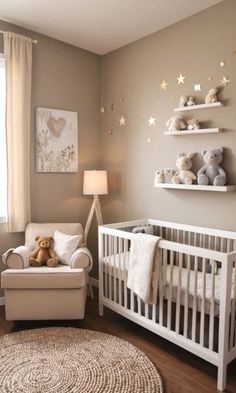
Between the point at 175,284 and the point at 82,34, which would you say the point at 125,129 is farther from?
the point at 175,284

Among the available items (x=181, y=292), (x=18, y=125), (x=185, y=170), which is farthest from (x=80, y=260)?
(x=18, y=125)

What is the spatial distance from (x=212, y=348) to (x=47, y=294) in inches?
52.6

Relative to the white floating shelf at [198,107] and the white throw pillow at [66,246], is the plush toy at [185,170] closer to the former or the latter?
the white floating shelf at [198,107]

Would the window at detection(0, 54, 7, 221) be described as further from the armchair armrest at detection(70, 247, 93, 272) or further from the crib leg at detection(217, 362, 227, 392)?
the crib leg at detection(217, 362, 227, 392)

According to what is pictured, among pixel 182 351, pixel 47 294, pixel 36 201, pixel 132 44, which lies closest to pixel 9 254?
pixel 47 294

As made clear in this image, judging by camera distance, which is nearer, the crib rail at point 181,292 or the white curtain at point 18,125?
the crib rail at point 181,292

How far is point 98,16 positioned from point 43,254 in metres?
2.18

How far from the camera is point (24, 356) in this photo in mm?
2289

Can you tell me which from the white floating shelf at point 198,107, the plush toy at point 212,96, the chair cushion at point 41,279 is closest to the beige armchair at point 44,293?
the chair cushion at point 41,279

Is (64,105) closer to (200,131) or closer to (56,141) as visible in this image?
(56,141)

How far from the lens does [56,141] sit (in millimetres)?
3467

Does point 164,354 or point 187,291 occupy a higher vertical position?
point 187,291

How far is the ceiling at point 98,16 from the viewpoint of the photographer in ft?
8.63

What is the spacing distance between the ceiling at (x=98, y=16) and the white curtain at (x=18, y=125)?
10.2 inches
